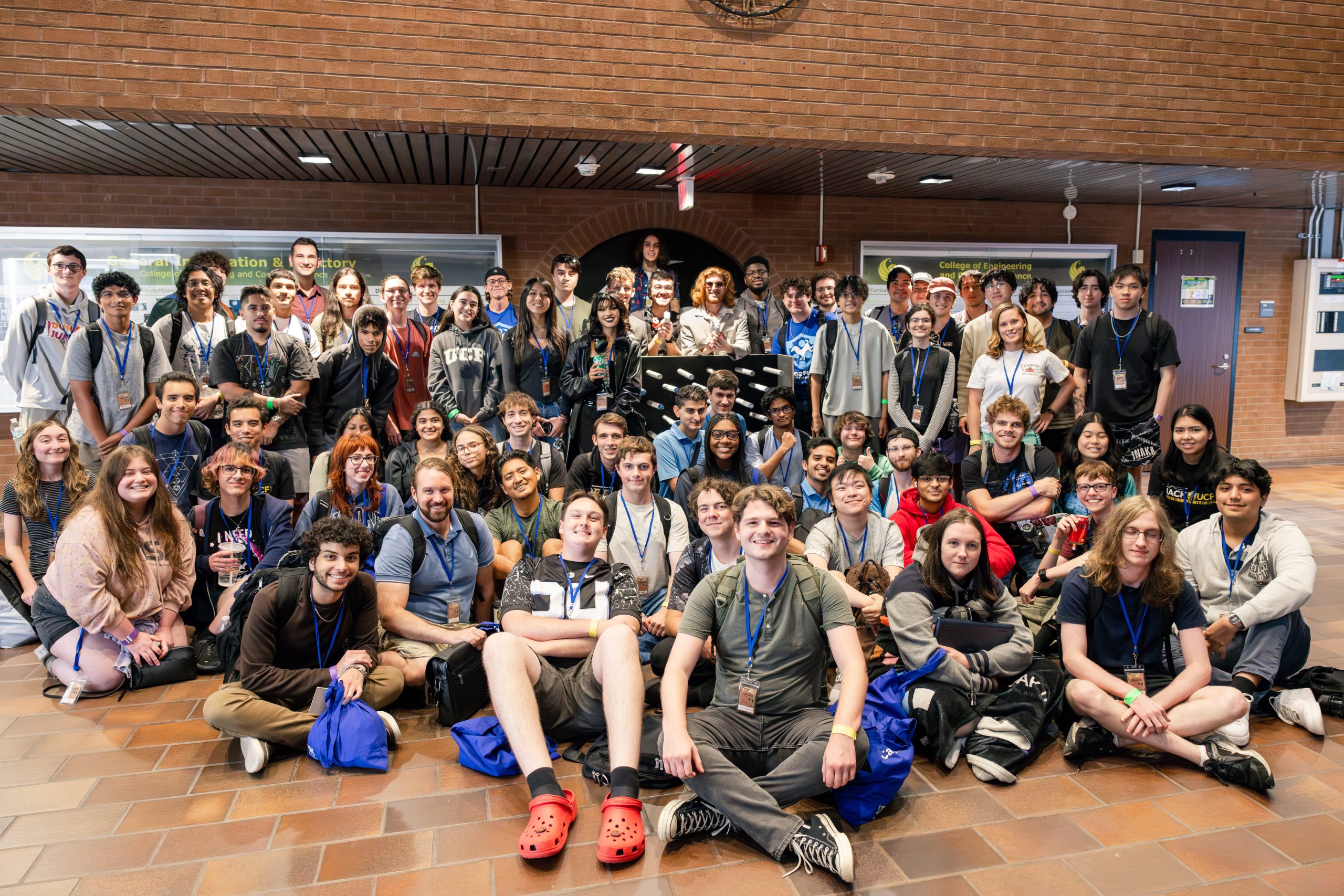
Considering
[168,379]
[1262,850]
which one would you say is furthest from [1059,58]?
[168,379]

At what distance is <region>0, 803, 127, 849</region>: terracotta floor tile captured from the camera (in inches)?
118

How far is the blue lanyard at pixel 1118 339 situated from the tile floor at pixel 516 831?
2605 millimetres

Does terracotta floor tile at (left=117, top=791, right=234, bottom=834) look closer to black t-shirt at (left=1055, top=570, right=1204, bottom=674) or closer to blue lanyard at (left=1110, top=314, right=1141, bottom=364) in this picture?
black t-shirt at (left=1055, top=570, right=1204, bottom=674)

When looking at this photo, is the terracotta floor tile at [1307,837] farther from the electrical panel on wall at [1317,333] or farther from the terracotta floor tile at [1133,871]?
the electrical panel on wall at [1317,333]

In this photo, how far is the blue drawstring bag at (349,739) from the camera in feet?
11.2

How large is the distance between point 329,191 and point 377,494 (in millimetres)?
4936

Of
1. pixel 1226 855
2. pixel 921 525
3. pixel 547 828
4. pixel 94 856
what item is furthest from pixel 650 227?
pixel 1226 855

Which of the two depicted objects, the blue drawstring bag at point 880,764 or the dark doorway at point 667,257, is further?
the dark doorway at point 667,257

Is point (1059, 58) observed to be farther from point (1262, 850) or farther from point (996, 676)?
point (1262, 850)

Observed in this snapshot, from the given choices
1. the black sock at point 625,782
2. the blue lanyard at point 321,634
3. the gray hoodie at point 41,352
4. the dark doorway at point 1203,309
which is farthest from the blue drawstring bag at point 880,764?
the dark doorway at point 1203,309

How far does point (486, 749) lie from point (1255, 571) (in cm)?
343

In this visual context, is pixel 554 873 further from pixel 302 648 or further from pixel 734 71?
pixel 734 71

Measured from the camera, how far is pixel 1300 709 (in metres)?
3.77

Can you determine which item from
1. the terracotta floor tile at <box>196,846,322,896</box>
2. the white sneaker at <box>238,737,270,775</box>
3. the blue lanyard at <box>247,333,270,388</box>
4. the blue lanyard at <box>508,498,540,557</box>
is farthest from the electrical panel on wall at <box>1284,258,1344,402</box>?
the terracotta floor tile at <box>196,846,322,896</box>
